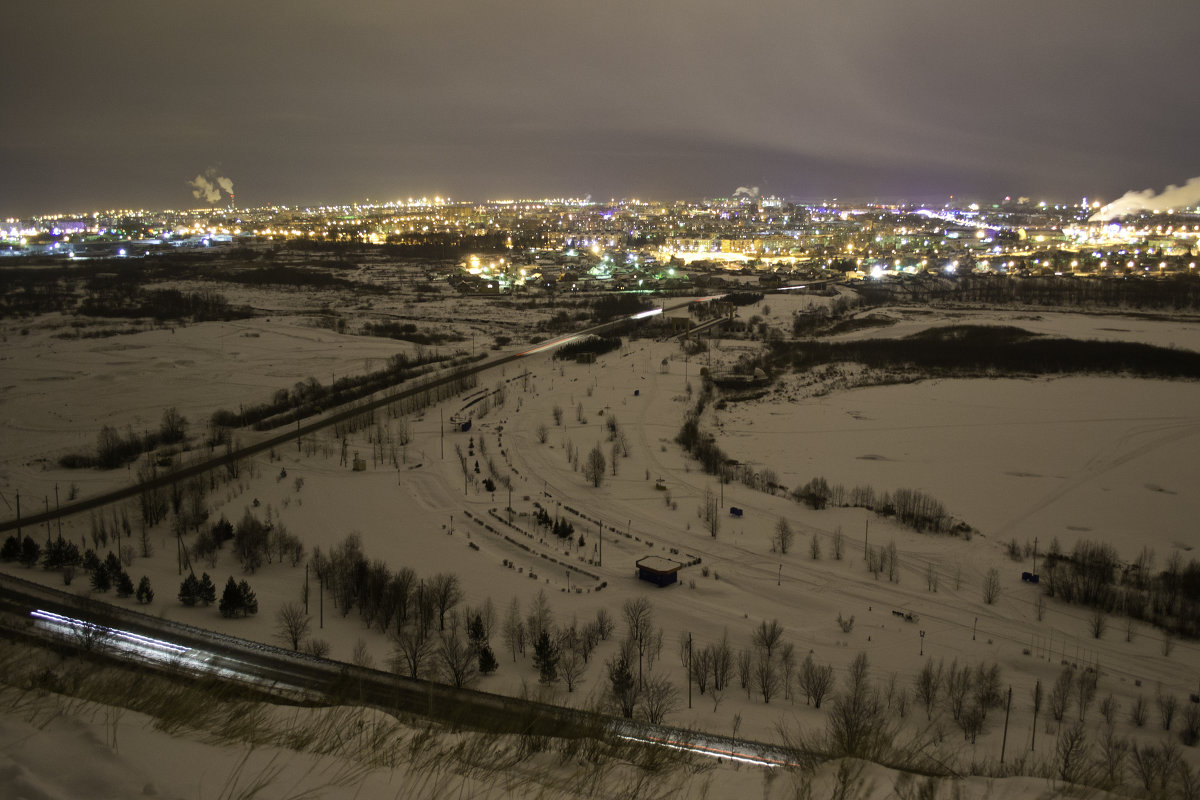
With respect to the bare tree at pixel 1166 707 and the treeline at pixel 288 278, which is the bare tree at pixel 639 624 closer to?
the bare tree at pixel 1166 707

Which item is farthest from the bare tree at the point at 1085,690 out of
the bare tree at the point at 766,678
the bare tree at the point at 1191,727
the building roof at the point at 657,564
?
the building roof at the point at 657,564

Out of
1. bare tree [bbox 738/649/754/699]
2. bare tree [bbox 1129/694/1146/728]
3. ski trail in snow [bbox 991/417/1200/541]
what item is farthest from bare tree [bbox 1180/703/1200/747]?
ski trail in snow [bbox 991/417/1200/541]

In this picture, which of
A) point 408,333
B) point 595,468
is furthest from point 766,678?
point 408,333

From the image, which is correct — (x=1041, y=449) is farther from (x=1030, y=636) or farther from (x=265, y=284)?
(x=265, y=284)

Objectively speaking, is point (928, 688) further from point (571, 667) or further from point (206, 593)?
point (206, 593)

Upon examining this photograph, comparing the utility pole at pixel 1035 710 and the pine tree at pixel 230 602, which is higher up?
the pine tree at pixel 230 602
